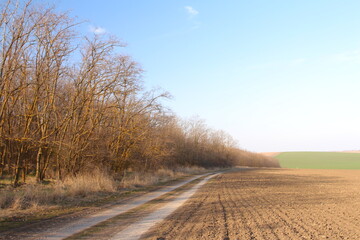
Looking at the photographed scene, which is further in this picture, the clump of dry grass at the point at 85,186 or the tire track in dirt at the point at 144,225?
the clump of dry grass at the point at 85,186

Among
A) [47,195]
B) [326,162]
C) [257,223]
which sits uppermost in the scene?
[326,162]

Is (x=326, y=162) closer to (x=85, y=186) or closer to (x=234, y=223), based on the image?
(x=85, y=186)

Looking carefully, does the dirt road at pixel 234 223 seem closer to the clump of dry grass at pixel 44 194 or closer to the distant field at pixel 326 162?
the clump of dry grass at pixel 44 194

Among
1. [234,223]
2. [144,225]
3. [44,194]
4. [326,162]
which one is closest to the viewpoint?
[144,225]

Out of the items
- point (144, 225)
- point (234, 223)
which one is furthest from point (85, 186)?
point (234, 223)

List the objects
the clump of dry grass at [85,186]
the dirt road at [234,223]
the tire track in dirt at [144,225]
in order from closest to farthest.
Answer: the tire track in dirt at [144,225] → the dirt road at [234,223] → the clump of dry grass at [85,186]

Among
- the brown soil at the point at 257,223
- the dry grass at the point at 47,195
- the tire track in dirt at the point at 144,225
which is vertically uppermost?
the dry grass at the point at 47,195

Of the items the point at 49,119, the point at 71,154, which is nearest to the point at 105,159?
the point at 71,154

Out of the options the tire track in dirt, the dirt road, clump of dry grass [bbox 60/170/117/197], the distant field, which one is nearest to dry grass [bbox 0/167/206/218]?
clump of dry grass [bbox 60/170/117/197]

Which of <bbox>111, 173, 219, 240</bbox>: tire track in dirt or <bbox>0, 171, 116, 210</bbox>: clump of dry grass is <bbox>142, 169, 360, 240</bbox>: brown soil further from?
<bbox>0, 171, 116, 210</bbox>: clump of dry grass

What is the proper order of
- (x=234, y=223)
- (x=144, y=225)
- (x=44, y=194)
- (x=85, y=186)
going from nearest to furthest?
(x=144, y=225)
(x=234, y=223)
(x=44, y=194)
(x=85, y=186)

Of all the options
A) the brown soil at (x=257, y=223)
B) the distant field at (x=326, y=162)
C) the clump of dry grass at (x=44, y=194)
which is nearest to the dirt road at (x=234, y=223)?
the brown soil at (x=257, y=223)

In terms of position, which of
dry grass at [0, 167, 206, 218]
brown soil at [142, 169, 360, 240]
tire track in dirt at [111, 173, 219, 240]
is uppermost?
dry grass at [0, 167, 206, 218]

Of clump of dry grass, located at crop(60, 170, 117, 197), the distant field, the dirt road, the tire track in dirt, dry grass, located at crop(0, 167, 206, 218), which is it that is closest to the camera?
the tire track in dirt
